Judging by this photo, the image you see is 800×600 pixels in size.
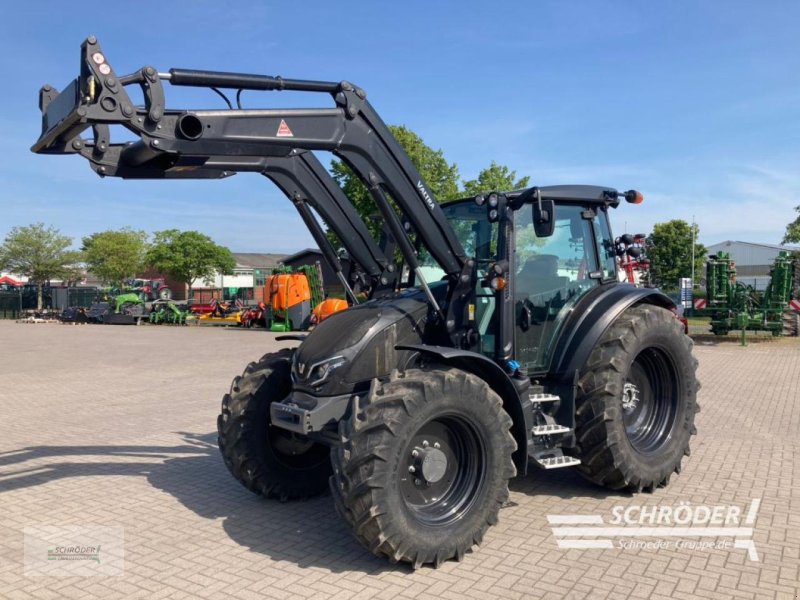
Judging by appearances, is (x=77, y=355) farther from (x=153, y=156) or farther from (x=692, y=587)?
(x=692, y=587)

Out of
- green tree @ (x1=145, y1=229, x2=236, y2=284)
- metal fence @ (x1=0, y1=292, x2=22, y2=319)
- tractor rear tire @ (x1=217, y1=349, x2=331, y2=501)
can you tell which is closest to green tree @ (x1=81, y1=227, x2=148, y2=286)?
green tree @ (x1=145, y1=229, x2=236, y2=284)

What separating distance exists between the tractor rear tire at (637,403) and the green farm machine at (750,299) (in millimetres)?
14442

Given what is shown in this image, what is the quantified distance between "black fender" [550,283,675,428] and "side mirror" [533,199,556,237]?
3.22ft

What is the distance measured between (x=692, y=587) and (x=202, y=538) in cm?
332

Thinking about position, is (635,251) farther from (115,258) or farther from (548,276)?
(115,258)

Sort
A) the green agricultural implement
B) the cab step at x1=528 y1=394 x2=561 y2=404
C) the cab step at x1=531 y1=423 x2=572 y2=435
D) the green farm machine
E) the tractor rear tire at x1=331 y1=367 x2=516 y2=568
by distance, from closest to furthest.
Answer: the tractor rear tire at x1=331 y1=367 x2=516 y2=568 < the cab step at x1=531 y1=423 x2=572 y2=435 < the cab step at x1=528 y1=394 x2=561 y2=404 < the green farm machine < the green agricultural implement

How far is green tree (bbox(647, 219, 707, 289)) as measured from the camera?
54125 mm

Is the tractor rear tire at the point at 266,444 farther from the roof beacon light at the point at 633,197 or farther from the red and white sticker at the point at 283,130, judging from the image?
the roof beacon light at the point at 633,197

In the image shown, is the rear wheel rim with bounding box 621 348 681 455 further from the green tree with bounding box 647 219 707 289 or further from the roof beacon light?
the green tree with bounding box 647 219 707 289

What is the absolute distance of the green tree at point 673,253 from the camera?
54125 mm

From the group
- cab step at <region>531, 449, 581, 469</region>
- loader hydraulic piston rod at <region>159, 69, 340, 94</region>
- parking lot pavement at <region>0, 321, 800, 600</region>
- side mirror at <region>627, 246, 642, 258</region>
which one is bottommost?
parking lot pavement at <region>0, 321, 800, 600</region>

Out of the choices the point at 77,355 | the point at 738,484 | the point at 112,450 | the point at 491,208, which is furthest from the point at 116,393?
the point at 738,484

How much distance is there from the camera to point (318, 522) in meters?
5.17

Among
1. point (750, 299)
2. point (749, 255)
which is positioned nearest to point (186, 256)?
point (750, 299)
